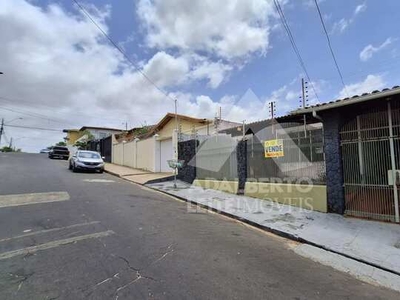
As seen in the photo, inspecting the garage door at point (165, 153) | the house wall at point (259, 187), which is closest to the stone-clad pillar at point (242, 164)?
the house wall at point (259, 187)

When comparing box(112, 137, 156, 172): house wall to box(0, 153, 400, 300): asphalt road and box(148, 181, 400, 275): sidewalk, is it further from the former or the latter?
box(0, 153, 400, 300): asphalt road

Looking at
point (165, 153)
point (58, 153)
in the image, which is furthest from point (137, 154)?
point (58, 153)

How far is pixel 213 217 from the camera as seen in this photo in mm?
8047

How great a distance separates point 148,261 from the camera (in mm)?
4402

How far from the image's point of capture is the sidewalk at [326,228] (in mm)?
5188

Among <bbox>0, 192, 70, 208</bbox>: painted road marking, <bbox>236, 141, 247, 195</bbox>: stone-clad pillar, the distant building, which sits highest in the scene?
the distant building

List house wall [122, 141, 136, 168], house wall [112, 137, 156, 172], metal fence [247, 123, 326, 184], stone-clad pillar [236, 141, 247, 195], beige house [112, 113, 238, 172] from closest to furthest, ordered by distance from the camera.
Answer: metal fence [247, 123, 326, 184]
stone-clad pillar [236, 141, 247, 195]
beige house [112, 113, 238, 172]
house wall [112, 137, 156, 172]
house wall [122, 141, 136, 168]

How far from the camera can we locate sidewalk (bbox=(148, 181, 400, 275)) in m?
5.19

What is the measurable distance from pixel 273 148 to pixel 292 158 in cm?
86

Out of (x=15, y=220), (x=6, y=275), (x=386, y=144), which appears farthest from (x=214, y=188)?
(x=6, y=275)

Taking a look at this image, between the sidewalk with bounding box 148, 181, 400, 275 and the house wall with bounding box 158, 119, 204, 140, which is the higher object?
the house wall with bounding box 158, 119, 204, 140

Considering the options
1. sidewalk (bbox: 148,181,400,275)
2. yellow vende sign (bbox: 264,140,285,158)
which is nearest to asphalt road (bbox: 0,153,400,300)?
sidewalk (bbox: 148,181,400,275)

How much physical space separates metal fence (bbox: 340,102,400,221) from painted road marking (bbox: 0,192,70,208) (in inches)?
348

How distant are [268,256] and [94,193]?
734cm
